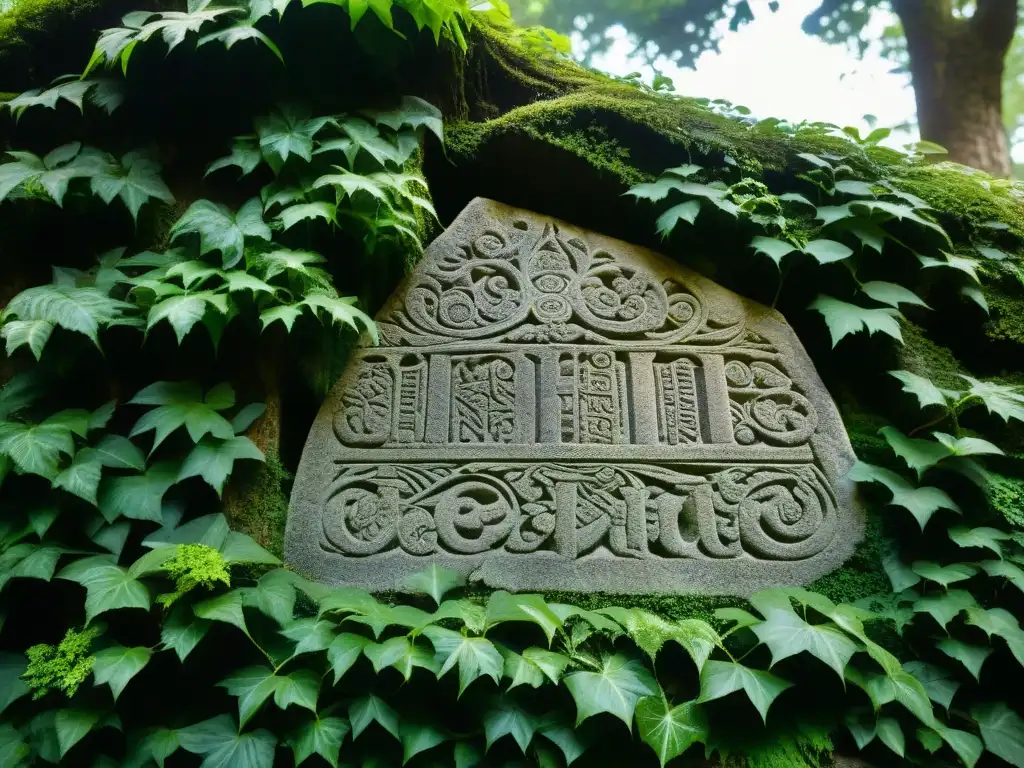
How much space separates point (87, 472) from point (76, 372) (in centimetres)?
42

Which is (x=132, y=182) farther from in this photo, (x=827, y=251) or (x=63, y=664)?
(x=827, y=251)

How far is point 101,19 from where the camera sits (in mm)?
2943

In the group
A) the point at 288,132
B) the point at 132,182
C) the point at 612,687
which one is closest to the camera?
the point at 612,687

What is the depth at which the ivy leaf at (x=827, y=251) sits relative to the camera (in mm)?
2666

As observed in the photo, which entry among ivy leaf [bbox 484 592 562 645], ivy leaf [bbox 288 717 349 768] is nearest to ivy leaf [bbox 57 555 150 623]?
ivy leaf [bbox 288 717 349 768]

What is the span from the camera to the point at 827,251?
2.70m

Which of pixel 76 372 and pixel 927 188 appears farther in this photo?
pixel 927 188

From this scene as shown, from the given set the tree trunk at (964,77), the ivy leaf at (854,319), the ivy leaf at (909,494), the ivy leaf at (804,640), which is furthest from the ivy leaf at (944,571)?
the tree trunk at (964,77)

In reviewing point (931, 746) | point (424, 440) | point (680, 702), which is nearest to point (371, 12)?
point (424, 440)

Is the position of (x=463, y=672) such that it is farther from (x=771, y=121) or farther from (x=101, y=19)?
(x=101, y=19)

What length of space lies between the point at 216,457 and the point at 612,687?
→ 52.3 inches

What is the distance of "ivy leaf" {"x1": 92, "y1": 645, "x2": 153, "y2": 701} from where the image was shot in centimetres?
175

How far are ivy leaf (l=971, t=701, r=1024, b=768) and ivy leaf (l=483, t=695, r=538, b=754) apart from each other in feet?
4.11

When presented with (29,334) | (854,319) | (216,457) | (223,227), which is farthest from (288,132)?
(854,319)
